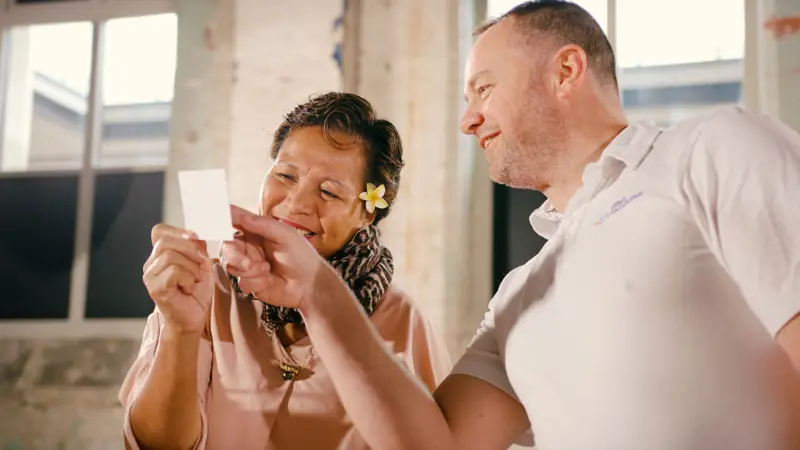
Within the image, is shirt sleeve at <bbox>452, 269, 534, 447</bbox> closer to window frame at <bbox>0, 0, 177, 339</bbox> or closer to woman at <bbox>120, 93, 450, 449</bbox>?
woman at <bbox>120, 93, 450, 449</bbox>

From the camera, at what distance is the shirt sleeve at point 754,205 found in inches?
44.6

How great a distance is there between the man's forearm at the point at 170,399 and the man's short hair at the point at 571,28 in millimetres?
939

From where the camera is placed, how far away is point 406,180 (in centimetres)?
288

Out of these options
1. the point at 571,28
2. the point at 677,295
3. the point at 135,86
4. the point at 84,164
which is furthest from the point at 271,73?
the point at 677,295

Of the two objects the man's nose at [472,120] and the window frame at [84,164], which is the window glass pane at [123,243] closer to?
the window frame at [84,164]

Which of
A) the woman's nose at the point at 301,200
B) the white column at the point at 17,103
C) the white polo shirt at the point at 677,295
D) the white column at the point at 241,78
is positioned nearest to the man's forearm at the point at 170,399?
the woman's nose at the point at 301,200

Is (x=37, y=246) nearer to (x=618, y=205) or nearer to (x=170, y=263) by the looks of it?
(x=170, y=263)

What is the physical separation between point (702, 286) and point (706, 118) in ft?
0.89

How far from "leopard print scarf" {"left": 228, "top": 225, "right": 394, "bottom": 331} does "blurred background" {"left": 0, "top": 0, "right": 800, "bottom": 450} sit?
2.93ft

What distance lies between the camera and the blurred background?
9.33ft

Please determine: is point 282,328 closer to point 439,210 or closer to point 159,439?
point 159,439

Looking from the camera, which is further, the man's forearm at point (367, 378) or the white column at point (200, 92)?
the white column at point (200, 92)

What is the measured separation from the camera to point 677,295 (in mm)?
1250

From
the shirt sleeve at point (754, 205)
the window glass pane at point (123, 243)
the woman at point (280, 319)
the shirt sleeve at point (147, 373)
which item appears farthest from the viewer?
the window glass pane at point (123, 243)
